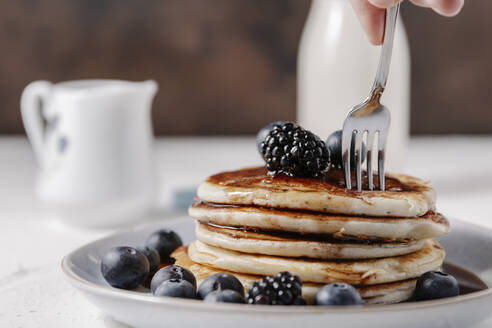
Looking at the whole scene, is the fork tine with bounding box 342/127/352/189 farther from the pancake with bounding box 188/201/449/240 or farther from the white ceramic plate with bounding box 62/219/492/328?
the white ceramic plate with bounding box 62/219/492/328

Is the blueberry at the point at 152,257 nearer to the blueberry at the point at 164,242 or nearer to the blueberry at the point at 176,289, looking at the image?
the blueberry at the point at 164,242

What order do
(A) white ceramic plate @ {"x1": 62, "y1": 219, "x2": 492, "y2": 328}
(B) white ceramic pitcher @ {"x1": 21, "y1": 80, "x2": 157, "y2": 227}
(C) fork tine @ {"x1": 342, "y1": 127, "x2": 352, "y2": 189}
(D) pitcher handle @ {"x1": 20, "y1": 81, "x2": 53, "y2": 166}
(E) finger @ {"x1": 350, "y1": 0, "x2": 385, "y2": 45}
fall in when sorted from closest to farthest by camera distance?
(A) white ceramic plate @ {"x1": 62, "y1": 219, "x2": 492, "y2": 328}, (C) fork tine @ {"x1": 342, "y1": 127, "x2": 352, "y2": 189}, (E) finger @ {"x1": 350, "y1": 0, "x2": 385, "y2": 45}, (B) white ceramic pitcher @ {"x1": 21, "y1": 80, "x2": 157, "y2": 227}, (D) pitcher handle @ {"x1": 20, "y1": 81, "x2": 53, "y2": 166}

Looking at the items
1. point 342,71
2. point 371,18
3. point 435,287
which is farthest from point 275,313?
point 342,71

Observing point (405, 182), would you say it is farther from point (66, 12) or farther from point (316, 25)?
point (66, 12)

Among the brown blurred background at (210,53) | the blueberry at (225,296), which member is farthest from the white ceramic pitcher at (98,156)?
the brown blurred background at (210,53)

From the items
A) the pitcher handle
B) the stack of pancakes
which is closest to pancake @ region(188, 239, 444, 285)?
the stack of pancakes

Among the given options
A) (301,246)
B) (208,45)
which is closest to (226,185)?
(301,246)
